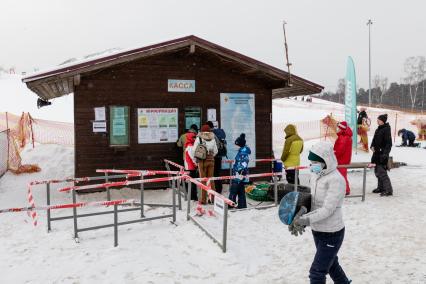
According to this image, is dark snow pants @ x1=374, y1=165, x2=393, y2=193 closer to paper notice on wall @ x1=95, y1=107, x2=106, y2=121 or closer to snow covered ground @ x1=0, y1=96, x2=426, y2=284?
snow covered ground @ x1=0, y1=96, x2=426, y2=284

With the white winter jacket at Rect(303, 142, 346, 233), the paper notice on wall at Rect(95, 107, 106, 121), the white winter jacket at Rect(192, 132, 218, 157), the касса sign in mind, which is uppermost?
the касса sign

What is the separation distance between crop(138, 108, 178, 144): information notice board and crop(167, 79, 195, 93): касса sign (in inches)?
20.8

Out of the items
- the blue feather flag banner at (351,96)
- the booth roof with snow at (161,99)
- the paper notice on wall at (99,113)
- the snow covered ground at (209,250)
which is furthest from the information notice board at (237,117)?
the blue feather flag banner at (351,96)

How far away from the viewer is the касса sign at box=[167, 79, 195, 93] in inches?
404

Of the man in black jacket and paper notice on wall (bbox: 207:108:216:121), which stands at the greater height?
paper notice on wall (bbox: 207:108:216:121)

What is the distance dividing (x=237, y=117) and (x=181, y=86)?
5.92ft

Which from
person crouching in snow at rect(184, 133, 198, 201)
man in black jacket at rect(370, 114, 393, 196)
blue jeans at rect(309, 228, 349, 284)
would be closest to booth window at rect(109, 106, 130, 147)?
person crouching in snow at rect(184, 133, 198, 201)

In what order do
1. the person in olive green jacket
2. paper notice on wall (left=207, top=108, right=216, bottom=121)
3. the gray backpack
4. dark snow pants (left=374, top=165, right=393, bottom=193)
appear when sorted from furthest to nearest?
paper notice on wall (left=207, top=108, right=216, bottom=121)
the person in olive green jacket
dark snow pants (left=374, top=165, right=393, bottom=193)
the gray backpack

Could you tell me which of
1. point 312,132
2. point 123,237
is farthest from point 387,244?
point 312,132

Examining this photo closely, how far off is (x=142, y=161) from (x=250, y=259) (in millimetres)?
5416

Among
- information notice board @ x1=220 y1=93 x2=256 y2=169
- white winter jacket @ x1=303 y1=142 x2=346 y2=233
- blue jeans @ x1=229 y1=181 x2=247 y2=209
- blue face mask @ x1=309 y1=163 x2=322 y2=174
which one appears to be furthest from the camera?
information notice board @ x1=220 y1=93 x2=256 y2=169

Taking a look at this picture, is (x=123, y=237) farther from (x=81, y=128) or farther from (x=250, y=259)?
(x=81, y=128)

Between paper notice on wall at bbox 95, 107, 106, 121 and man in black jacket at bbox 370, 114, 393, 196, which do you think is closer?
man in black jacket at bbox 370, 114, 393, 196

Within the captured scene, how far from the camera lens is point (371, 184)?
1084 centimetres
